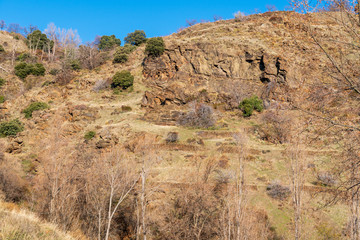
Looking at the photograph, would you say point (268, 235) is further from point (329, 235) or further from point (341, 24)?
point (341, 24)

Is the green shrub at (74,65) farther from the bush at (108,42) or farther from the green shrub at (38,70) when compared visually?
the bush at (108,42)

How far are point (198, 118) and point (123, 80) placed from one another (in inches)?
752

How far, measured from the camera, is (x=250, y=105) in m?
37.1

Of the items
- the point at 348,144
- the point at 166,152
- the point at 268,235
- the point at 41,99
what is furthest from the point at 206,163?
the point at 41,99

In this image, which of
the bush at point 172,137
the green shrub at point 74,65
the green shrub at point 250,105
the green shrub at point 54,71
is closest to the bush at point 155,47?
the green shrub at point 74,65

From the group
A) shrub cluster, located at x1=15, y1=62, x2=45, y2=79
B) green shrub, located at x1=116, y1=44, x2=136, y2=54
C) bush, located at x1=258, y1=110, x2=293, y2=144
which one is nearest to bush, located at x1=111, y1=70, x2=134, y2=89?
green shrub, located at x1=116, y1=44, x2=136, y2=54

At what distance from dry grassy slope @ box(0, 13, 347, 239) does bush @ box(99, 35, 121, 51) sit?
18584mm

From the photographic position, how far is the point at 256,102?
38.0m

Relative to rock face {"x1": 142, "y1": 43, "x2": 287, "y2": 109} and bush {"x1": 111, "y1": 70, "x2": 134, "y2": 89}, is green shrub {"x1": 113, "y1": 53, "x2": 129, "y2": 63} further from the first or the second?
bush {"x1": 111, "y1": 70, "x2": 134, "y2": 89}

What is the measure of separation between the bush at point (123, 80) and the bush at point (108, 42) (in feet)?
96.4

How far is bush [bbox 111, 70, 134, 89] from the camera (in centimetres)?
4534

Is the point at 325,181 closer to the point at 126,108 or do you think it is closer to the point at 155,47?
the point at 126,108

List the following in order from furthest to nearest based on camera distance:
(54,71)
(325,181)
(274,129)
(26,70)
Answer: (54,71)
(26,70)
(274,129)
(325,181)

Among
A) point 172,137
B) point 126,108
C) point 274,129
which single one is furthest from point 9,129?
point 274,129
